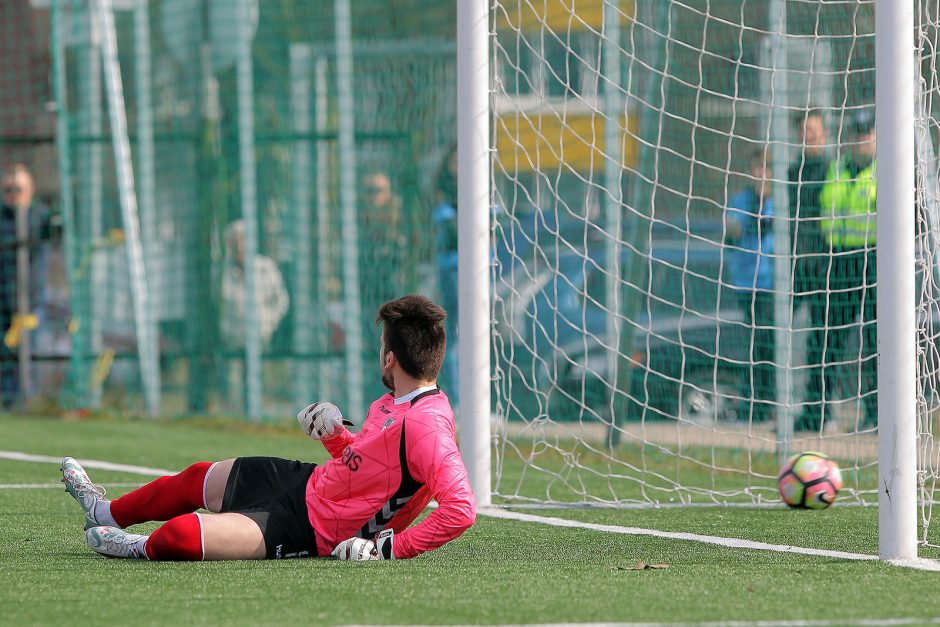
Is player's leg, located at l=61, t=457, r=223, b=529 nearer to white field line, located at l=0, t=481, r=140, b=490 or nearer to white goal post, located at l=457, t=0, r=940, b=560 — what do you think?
white goal post, located at l=457, t=0, r=940, b=560

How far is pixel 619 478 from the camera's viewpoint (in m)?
8.23

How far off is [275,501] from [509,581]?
0.98 metres

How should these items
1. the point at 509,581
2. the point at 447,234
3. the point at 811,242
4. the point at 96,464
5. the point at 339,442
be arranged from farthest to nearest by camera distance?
1. the point at 447,234
2. the point at 96,464
3. the point at 811,242
4. the point at 339,442
5. the point at 509,581

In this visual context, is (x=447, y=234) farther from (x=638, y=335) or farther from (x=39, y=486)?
(x=39, y=486)

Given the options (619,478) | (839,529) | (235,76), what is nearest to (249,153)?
(235,76)

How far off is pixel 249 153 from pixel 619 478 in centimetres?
497

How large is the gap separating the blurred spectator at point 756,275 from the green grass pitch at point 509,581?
199cm

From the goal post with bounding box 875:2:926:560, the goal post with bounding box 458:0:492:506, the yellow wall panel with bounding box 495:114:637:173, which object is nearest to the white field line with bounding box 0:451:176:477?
the goal post with bounding box 458:0:492:506

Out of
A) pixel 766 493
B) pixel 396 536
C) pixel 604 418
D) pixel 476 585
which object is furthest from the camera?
pixel 604 418

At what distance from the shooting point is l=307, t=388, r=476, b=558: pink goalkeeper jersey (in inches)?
190

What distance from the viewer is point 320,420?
5.13 metres

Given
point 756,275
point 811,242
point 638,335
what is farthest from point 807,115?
point 638,335

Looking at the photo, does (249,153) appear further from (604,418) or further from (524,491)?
(524,491)

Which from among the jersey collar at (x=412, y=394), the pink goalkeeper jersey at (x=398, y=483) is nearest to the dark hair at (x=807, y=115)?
the jersey collar at (x=412, y=394)
